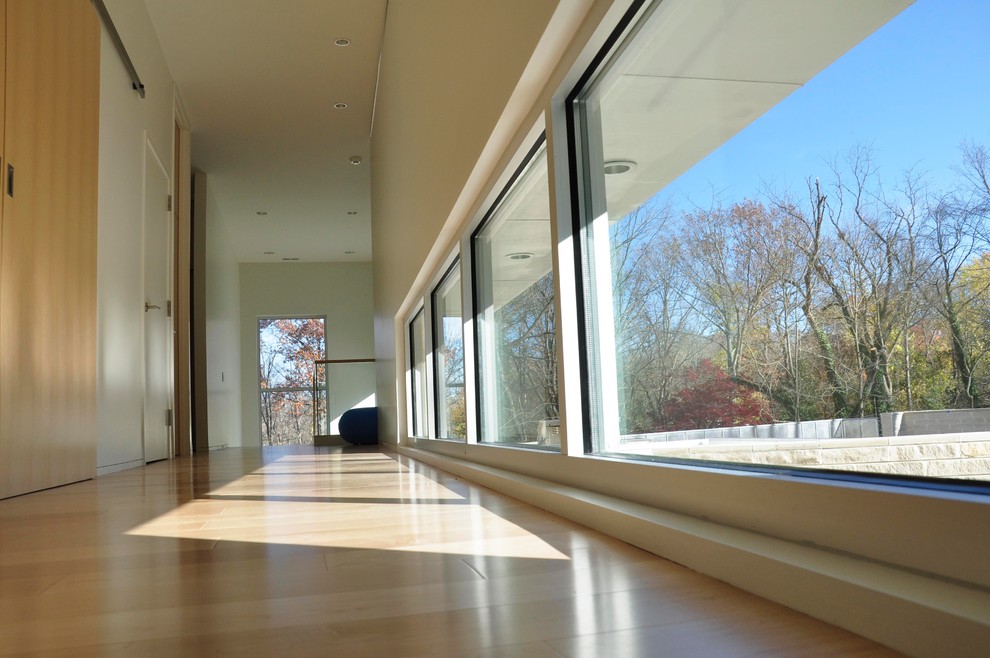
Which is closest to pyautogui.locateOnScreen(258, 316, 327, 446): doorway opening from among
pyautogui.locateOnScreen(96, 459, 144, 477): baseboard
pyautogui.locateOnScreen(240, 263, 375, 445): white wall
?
pyautogui.locateOnScreen(240, 263, 375, 445): white wall

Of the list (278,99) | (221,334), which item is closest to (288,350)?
(221,334)

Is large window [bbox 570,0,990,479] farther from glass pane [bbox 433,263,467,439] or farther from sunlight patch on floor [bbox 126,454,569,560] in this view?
glass pane [bbox 433,263,467,439]

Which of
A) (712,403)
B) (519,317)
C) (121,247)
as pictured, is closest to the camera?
(712,403)

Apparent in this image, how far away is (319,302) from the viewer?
13688 millimetres

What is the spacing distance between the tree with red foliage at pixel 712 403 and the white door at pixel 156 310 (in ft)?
14.6

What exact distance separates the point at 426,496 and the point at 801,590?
5.10ft

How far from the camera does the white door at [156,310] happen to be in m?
5.20

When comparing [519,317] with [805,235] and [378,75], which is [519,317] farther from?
[378,75]

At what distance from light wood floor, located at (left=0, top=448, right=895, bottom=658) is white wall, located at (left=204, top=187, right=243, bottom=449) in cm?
763

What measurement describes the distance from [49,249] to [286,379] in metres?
10.8

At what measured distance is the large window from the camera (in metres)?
0.73

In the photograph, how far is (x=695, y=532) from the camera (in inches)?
41.0

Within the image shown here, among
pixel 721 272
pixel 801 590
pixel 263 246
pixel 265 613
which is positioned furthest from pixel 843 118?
pixel 263 246

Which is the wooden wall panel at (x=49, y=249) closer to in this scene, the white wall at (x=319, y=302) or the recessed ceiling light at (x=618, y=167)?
the recessed ceiling light at (x=618, y=167)
